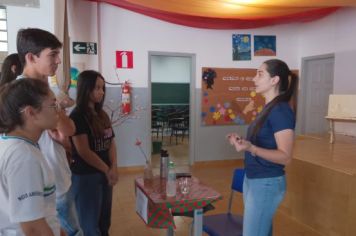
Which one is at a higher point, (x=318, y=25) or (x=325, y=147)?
(x=318, y=25)

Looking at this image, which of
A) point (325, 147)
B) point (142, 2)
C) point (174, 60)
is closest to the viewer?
point (325, 147)

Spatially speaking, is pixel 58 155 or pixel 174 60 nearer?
pixel 58 155

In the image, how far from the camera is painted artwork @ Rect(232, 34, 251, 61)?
5477 mm

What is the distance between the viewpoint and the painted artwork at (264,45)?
560cm

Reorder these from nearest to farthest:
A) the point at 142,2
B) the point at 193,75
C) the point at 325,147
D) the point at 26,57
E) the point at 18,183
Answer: the point at 18,183 → the point at 26,57 → the point at 325,147 → the point at 142,2 → the point at 193,75

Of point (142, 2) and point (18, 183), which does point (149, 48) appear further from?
point (18, 183)

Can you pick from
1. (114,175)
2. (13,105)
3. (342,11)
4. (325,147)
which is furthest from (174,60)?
(13,105)

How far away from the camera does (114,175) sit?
208 cm

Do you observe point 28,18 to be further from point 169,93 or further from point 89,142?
point 169,93

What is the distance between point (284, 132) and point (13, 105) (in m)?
1.23

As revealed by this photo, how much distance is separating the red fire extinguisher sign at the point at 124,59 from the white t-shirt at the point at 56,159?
11.6 ft

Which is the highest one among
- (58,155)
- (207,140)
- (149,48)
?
(149,48)

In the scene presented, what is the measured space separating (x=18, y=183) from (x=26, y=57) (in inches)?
28.9

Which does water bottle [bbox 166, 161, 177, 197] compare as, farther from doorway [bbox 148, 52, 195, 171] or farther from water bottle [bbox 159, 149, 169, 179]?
doorway [bbox 148, 52, 195, 171]
